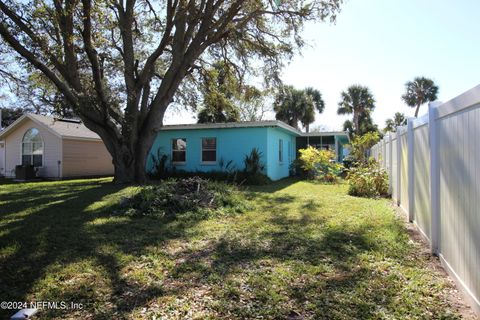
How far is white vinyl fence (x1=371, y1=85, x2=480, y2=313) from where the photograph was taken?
127 inches

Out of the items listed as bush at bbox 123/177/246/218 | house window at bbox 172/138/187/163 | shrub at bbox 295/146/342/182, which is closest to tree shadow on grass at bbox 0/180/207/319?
bush at bbox 123/177/246/218

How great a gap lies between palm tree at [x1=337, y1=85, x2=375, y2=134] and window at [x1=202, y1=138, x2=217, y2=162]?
22076mm

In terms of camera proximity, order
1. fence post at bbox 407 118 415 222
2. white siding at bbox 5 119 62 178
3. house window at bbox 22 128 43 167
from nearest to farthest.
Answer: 1. fence post at bbox 407 118 415 222
2. white siding at bbox 5 119 62 178
3. house window at bbox 22 128 43 167

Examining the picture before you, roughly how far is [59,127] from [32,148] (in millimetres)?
2341

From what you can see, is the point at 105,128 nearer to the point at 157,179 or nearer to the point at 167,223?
the point at 157,179

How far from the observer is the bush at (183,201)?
814 centimetres

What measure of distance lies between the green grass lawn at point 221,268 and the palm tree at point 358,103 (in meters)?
30.4

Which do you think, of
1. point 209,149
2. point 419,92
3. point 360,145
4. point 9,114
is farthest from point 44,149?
point 419,92

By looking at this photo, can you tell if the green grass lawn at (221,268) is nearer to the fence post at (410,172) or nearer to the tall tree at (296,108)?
the fence post at (410,172)

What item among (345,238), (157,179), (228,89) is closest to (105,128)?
(157,179)

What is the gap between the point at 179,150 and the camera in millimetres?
18719

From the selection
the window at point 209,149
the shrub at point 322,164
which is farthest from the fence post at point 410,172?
the window at point 209,149

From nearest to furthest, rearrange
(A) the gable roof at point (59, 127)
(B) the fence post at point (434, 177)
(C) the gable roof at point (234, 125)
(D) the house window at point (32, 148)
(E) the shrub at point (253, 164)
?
(B) the fence post at point (434, 177) < (E) the shrub at point (253, 164) < (C) the gable roof at point (234, 125) < (A) the gable roof at point (59, 127) < (D) the house window at point (32, 148)

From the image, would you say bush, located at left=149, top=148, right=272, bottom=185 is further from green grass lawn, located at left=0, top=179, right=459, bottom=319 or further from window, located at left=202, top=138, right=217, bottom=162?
green grass lawn, located at left=0, top=179, right=459, bottom=319
